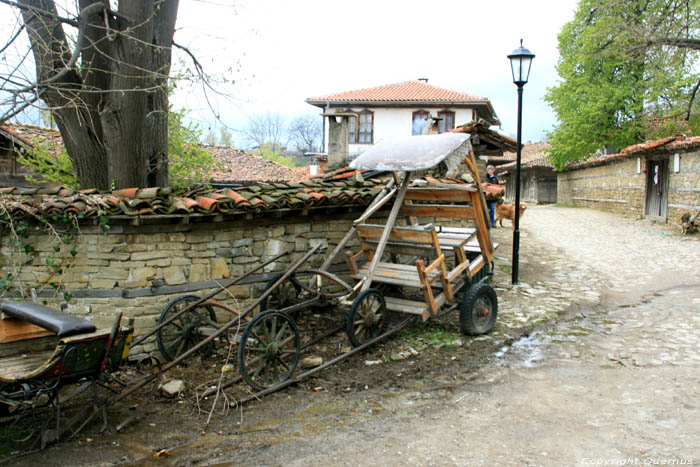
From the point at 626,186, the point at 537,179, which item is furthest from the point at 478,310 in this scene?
the point at 537,179

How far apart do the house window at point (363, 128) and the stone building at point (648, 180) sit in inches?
454

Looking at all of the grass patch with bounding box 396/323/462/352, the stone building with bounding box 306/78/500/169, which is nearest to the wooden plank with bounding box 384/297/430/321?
the grass patch with bounding box 396/323/462/352

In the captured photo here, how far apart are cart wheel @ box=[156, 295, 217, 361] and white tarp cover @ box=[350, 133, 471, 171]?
2297 mm

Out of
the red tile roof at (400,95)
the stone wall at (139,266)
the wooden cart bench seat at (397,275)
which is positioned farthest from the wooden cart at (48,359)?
the red tile roof at (400,95)

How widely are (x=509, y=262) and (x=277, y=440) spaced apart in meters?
7.96

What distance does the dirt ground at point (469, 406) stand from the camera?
3.58m

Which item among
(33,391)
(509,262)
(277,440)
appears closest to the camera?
(33,391)

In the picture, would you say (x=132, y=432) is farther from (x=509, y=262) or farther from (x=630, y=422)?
(x=509, y=262)

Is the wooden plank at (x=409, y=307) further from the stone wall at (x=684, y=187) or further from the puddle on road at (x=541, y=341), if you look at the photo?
the stone wall at (x=684, y=187)

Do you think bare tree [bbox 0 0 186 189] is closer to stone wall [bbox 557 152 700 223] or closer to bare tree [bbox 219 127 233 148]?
bare tree [bbox 219 127 233 148]

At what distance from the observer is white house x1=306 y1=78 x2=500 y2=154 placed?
28.9 metres

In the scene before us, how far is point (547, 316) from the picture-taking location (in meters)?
6.99

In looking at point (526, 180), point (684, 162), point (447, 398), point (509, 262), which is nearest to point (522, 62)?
point (509, 262)

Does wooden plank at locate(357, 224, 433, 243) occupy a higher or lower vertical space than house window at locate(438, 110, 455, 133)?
lower
